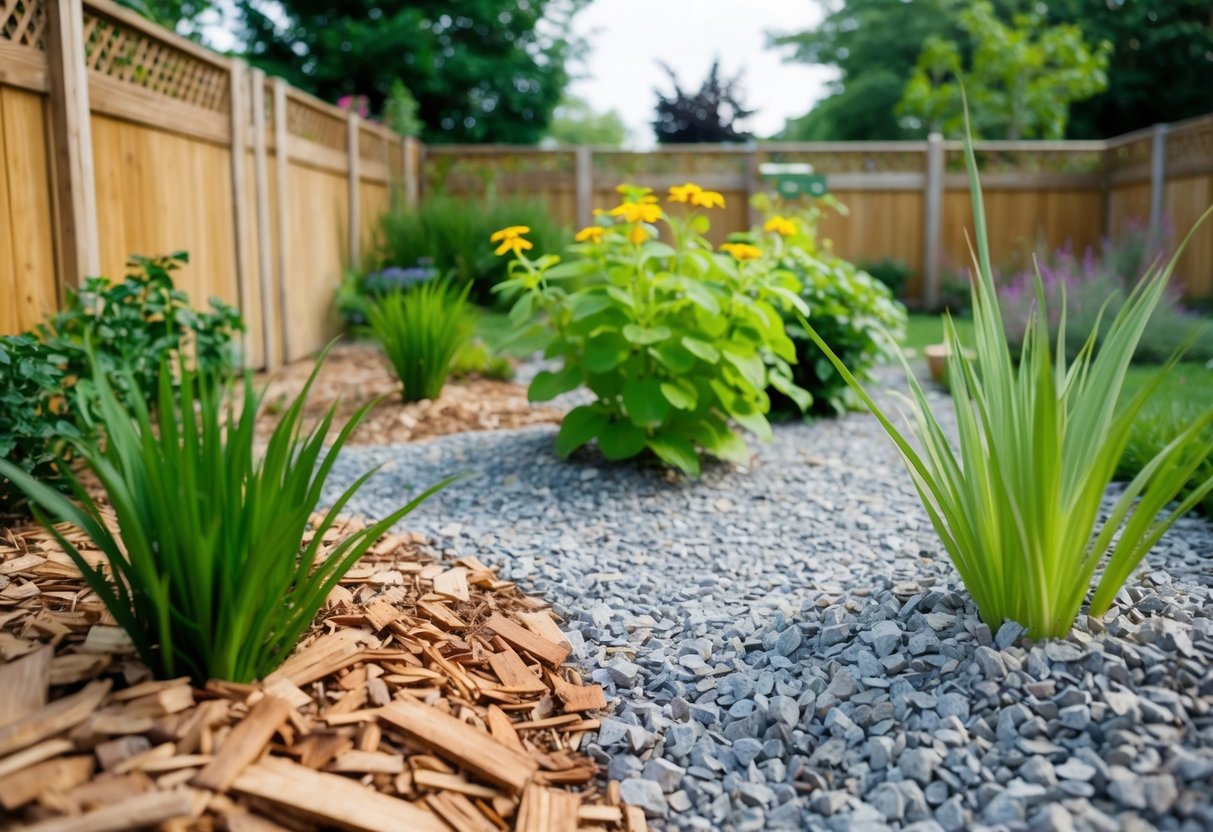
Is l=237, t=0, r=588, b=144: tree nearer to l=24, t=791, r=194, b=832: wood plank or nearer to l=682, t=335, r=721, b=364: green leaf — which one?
l=682, t=335, r=721, b=364: green leaf

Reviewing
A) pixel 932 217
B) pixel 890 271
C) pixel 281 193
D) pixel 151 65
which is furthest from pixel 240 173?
pixel 932 217

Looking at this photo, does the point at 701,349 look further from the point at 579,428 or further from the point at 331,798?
the point at 331,798

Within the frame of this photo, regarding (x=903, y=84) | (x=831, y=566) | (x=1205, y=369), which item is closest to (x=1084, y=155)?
(x=1205, y=369)

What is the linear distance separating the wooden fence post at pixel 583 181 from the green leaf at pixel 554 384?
23.3 ft

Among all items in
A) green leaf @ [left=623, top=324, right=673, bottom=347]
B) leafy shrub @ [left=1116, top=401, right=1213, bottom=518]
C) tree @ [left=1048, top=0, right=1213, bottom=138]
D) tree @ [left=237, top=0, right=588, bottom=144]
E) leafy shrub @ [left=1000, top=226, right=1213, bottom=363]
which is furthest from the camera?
tree @ [left=1048, top=0, right=1213, bottom=138]

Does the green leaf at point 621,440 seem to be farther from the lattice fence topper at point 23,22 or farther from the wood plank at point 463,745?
the lattice fence topper at point 23,22

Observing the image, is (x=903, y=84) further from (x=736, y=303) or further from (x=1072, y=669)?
(x=1072, y=669)

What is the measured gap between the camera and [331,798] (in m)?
1.44

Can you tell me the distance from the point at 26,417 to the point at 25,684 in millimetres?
1420

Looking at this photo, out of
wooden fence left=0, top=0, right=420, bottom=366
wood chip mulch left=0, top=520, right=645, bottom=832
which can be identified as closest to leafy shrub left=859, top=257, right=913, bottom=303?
wooden fence left=0, top=0, right=420, bottom=366

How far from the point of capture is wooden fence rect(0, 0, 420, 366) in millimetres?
3551

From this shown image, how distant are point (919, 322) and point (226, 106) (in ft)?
21.2

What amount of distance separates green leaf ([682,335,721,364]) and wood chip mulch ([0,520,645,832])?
1.27m

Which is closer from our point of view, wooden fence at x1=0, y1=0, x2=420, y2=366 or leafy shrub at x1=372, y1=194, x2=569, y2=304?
wooden fence at x1=0, y1=0, x2=420, y2=366
